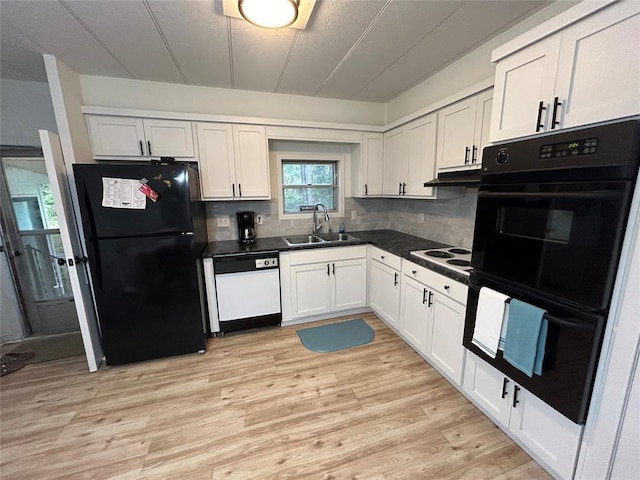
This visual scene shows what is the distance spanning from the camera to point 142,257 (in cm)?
216

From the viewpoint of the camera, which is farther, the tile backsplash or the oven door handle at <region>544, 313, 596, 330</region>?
the tile backsplash

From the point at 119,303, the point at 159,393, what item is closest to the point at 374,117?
the point at 119,303

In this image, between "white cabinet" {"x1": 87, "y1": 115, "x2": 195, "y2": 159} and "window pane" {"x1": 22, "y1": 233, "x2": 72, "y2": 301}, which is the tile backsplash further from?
"window pane" {"x1": 22, "y1": 233, "x2": 72, "y2": 301}

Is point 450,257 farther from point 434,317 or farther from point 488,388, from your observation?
point 488,388

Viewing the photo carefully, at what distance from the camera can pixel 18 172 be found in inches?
104

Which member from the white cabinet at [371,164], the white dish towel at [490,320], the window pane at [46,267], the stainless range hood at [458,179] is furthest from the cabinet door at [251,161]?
the white dish towel at [490,320]

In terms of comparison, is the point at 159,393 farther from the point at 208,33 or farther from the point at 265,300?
the point at 208,33

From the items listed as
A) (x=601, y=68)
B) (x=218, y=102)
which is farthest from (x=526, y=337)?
(x=218, y=102)

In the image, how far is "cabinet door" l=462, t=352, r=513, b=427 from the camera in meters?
1.54

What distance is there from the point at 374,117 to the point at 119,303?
11.3ft

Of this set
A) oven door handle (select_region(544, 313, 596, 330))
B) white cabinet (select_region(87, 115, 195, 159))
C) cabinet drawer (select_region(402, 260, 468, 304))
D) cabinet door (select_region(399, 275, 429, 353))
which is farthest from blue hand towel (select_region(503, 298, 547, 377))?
white cabinet (select_region(87, 115, 195, 159))

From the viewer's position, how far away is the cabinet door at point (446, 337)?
72.5 inches

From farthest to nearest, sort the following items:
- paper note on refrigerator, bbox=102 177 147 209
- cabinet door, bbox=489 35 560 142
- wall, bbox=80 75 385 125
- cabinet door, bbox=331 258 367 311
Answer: cabinet door, bbox=331 258 367 311, wall, bbox=80 75 385 125, paper note on refrigerator, bbox=102 177 147 209, cabinet door, bbox=489 35 560 142

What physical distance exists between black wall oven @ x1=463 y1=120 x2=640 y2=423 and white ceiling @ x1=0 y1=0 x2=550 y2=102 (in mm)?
1081
